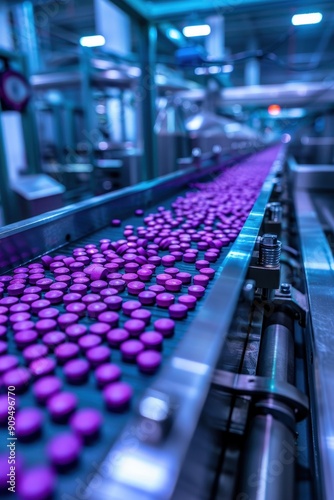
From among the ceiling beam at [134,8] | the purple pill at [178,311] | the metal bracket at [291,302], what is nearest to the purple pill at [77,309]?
the purple pill at [178,311]

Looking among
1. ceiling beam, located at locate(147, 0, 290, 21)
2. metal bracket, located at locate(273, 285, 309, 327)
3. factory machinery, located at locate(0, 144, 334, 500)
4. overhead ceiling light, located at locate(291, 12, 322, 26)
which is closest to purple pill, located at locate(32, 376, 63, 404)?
factory machinery, located at locate(0, 144, 334, 500)

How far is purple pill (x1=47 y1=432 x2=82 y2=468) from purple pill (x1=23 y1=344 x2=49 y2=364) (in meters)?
0.22

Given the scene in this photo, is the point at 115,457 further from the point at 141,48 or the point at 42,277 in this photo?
the point at 141,48

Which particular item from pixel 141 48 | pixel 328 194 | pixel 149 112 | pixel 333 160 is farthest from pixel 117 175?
pixel 333 160

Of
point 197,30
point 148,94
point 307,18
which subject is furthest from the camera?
point 197,30

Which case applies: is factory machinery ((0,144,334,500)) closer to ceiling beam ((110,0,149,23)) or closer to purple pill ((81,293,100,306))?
purple pill ((81,293,100,306))

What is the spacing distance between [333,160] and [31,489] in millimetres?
4952

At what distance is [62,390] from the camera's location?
62 cm

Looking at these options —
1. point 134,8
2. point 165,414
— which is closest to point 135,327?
point 165,414

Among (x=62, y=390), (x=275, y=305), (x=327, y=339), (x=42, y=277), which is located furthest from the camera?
(x=275, y=305)

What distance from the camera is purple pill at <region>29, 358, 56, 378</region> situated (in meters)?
0.64

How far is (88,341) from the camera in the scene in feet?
2.32

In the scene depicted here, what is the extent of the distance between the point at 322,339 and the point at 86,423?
61 centimetres

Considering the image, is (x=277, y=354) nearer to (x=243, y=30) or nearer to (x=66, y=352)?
(x=66, y=352)
